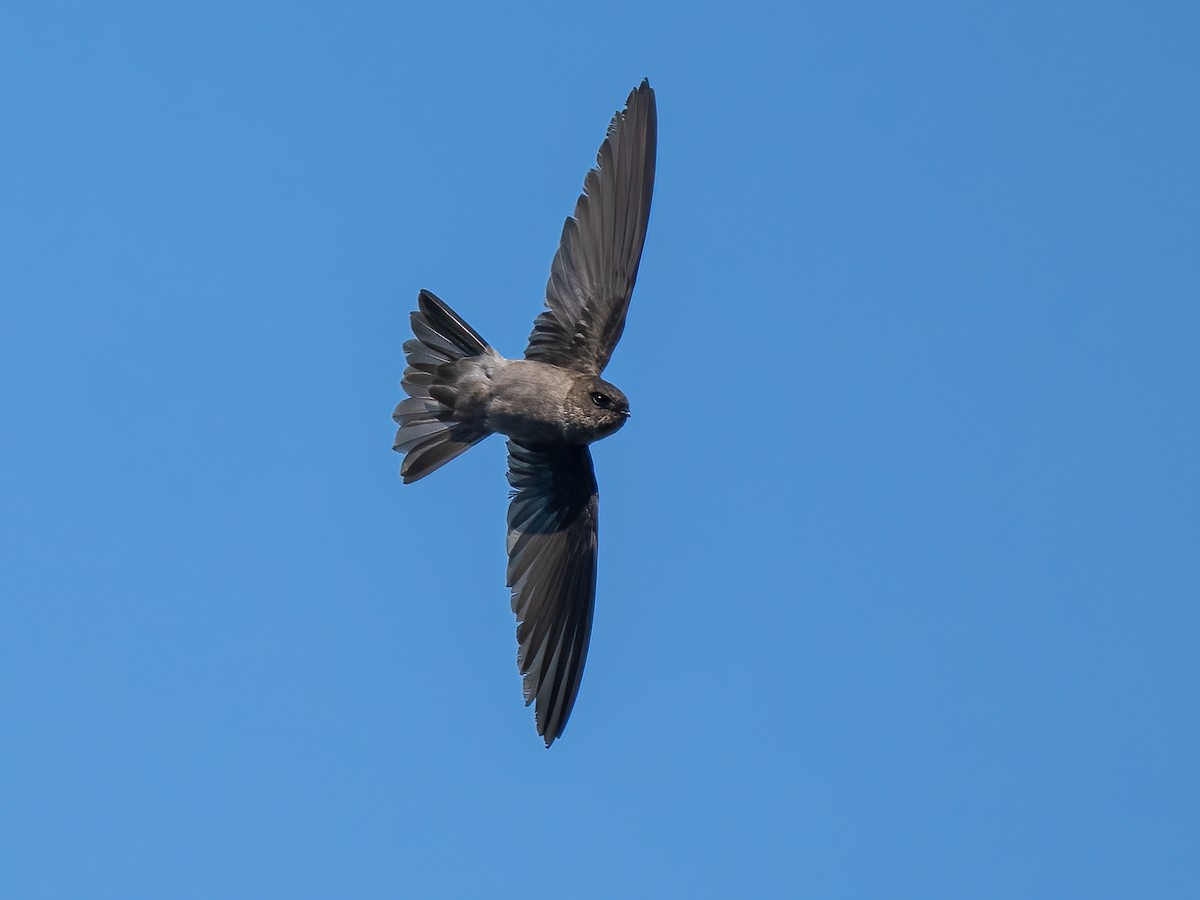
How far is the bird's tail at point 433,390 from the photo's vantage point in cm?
1230

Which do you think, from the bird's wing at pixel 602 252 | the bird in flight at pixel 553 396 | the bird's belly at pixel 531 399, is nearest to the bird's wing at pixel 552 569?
the bird in flight at pixel 553 396

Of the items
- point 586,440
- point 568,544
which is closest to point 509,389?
point 586,440

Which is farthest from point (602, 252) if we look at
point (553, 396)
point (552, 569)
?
point (552, 569)

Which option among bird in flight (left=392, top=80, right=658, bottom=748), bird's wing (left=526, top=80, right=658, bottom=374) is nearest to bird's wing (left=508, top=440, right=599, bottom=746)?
bird in flight (left=392, top=80, right=658, bottom=748)

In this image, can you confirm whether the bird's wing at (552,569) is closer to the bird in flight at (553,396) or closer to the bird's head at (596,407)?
the bird in flight at (553,396)

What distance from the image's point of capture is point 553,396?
478 inches

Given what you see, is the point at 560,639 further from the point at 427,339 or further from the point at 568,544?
the point at 427,339

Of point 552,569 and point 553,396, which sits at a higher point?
point 553,396

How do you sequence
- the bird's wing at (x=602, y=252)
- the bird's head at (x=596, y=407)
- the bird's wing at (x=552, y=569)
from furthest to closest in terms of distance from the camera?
the bird's wing at (x=552, y=569)
the bird's wing at (x=602, y=252)
the bird's head at (x=596, y=407)

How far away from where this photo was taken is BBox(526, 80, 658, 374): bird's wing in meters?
12.4

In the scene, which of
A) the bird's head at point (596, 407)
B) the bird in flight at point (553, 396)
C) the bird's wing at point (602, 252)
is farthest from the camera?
A: the bird's wing at point (602, 252)

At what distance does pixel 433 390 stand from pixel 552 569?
1516 mm

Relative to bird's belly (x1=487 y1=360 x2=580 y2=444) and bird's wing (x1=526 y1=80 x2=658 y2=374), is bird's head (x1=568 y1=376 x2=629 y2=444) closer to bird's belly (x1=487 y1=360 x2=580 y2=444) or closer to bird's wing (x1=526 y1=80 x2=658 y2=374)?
bird's belly (x1=487 y1=360 x2=580 y2=444)

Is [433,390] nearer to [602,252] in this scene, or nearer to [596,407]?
[596,407]
